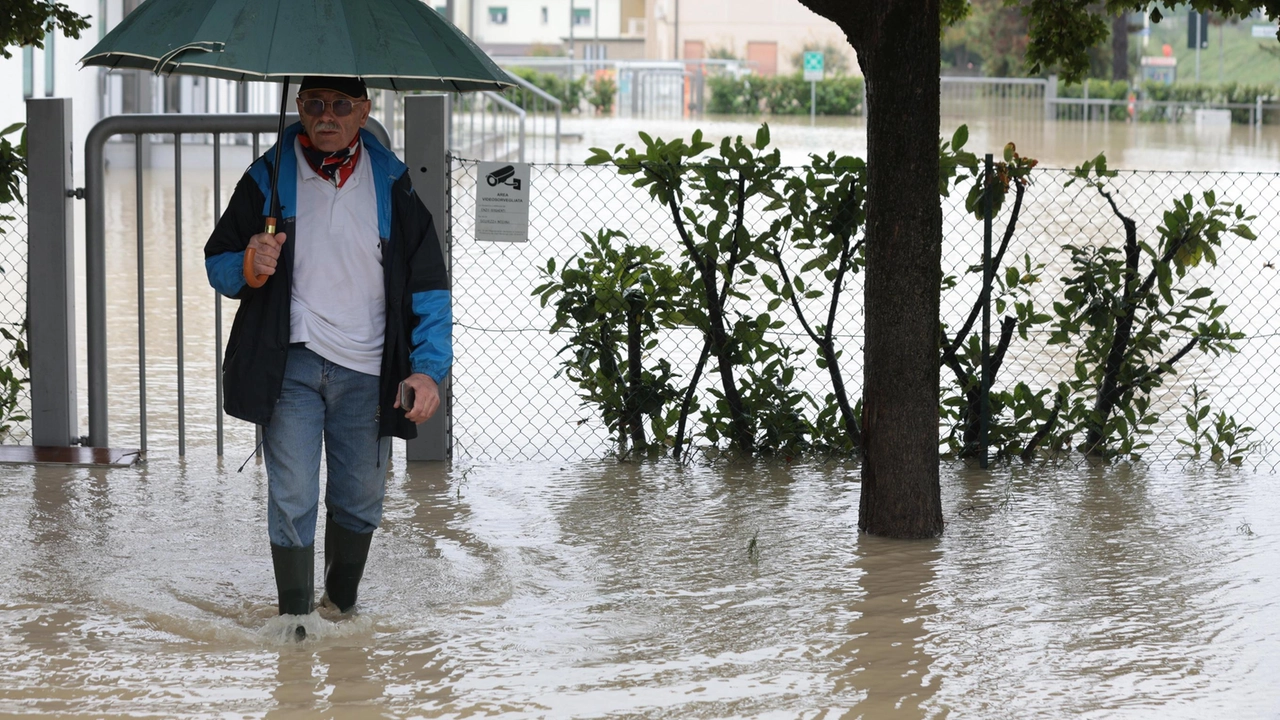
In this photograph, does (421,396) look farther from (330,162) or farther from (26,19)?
(26,19)

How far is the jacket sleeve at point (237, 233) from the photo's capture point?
407 centimetres

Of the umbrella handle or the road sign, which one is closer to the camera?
the umbrella handle

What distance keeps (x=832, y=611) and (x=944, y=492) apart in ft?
5.77

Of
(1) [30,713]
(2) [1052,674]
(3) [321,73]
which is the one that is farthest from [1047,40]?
(1) [30,713]

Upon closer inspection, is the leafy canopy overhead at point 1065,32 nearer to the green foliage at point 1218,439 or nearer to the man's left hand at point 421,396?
the green foliage at point 1218,439

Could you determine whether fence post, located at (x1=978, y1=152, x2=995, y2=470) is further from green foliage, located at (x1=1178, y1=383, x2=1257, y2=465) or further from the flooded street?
green foliage, located at (x1=1178, y1=383, x2=1257, y2=465)

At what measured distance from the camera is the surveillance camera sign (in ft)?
21.3

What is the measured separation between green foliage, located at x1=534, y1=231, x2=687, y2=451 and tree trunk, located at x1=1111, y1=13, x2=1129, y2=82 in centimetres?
5591

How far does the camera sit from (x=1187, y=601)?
15.4 ft

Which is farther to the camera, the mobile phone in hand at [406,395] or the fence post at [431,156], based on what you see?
the fence post at [431,156]

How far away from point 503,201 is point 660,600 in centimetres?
240

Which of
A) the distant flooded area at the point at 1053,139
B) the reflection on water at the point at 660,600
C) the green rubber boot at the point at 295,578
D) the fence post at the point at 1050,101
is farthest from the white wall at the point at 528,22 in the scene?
the green rubber boot at the point at 295,578

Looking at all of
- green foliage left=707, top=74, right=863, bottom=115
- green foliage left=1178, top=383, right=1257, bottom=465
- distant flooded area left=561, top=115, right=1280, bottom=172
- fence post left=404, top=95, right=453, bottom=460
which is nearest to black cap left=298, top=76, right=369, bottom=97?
fence post left=404, top=95, right=453, bottom=460

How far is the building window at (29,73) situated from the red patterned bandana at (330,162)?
17900 mm
